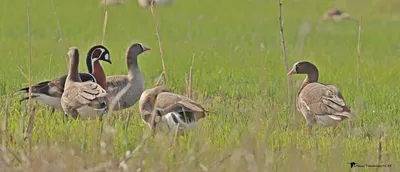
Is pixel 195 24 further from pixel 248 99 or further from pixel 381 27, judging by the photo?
pixel 248 99

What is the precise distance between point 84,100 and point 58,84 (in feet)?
3.43

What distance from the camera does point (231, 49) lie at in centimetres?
1579

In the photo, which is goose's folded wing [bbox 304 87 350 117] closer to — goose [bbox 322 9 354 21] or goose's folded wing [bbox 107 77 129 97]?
goose's folded wing [bbox 107 77 129 97]

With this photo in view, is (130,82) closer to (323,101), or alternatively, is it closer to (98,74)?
(98,74)

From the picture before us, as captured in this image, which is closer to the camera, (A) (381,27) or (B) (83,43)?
(B) (83,43)

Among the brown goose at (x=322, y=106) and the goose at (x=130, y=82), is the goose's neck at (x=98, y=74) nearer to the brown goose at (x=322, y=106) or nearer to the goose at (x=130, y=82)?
the goose at (x=130, y=82)

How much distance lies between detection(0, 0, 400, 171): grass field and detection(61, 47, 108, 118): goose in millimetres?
242

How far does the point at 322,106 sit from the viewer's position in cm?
848

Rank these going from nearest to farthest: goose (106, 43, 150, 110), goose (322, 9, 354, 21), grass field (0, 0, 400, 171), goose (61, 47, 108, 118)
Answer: grass field (0, 0, 400, 171) → goose (61, 47, 108, 118) → goose (106, 43, 150, 110) → goose (322, 9, 354, 21)

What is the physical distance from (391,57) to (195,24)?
5532 mm

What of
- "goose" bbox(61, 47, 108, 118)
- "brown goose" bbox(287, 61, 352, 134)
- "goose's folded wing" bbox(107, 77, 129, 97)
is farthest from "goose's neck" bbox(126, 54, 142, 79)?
"brown goose" bbox(287, 61, 352, 134)

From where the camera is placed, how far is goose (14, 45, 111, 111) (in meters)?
8.59

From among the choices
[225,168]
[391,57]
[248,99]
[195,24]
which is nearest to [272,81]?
[248,99]

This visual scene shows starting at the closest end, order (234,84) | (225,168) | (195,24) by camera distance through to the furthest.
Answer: (225,168), (234,84), (195,24)
